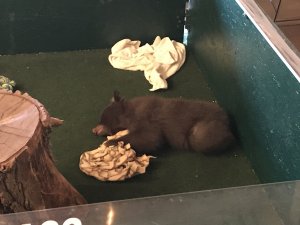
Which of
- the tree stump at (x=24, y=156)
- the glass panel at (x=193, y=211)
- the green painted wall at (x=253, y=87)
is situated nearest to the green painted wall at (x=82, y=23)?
the green painted wall at (x=253, y=87)

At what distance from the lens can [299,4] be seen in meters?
2.09

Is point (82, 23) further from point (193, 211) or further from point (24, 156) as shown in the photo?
point (193, 211)

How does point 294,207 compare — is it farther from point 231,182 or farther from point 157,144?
point 157,144

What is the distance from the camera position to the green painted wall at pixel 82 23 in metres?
2.45

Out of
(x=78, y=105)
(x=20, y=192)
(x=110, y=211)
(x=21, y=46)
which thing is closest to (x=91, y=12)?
(x=21, y=46)

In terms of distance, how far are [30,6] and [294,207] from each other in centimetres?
187

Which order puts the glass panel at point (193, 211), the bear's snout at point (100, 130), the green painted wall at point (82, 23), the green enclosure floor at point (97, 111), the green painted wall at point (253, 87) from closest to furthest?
the glass panel at point (193, 211)
the green painted wall at point (253, 87)
the green enclosure floor at point (97, 111)
the bear's snout at point (100, 130)
the green painted wall at point (82, 23)

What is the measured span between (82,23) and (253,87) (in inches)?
45.3

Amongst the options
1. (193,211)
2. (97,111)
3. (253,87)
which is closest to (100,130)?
(97,111)

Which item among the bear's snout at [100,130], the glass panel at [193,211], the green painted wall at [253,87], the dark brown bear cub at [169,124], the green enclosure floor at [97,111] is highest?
the glass panel at [193,211]

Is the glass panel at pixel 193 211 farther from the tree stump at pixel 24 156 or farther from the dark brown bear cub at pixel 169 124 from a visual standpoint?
the dark brown bear cub at pixel 169 124

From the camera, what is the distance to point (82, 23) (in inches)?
99.3

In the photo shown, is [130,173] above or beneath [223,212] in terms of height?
beneath

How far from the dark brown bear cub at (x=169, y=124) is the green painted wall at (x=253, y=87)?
0.13m
